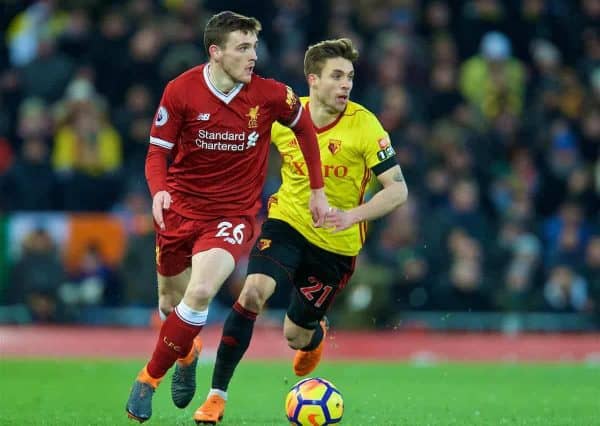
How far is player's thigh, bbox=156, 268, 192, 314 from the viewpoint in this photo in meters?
9.54

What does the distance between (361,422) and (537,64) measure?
463 inches

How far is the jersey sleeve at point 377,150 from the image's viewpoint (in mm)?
9648

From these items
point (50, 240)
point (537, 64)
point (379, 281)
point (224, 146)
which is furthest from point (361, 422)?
point (537, 64)

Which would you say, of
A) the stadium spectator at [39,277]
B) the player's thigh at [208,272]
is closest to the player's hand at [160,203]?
the player's thigh at [208,272]

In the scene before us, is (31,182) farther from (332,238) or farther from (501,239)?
(332,238)

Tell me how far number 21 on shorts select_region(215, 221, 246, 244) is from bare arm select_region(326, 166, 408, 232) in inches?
26.2

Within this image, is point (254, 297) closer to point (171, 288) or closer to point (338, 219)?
point (171, 288)

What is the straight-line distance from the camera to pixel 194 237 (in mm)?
9031

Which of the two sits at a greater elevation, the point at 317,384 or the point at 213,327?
the point at 317,384

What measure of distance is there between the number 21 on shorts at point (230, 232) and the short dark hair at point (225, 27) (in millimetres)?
1231

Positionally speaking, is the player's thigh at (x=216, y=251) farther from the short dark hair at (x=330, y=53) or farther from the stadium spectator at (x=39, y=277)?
the stadium spectator at (x=39, y=277)

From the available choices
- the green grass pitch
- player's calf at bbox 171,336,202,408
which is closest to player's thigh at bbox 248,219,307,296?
player's calf at bbox 171,336,202,408

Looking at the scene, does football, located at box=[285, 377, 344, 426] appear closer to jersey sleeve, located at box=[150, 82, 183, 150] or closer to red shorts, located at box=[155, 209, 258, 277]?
red shorts, located at box=[155, 209, 258, 277]

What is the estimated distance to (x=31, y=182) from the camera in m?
17.0
